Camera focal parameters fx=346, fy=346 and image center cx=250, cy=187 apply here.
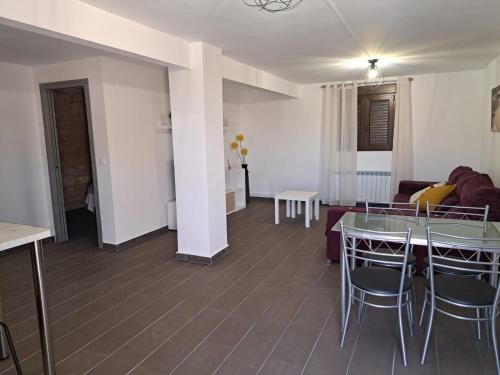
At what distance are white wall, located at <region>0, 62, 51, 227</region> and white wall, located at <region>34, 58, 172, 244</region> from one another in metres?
0.10

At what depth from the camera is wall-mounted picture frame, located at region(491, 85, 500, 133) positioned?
4.20 meters

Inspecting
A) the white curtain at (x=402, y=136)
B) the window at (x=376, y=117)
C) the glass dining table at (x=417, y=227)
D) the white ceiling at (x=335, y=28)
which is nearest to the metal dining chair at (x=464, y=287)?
the glass dining table at (x=417, y=227)

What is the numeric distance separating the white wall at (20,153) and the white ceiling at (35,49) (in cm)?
26

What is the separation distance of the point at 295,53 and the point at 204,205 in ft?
6.69

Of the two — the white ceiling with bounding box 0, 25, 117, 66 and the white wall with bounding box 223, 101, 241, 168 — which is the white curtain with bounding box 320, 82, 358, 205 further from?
the white ceiling with bounding box 0, 25, 117, 66

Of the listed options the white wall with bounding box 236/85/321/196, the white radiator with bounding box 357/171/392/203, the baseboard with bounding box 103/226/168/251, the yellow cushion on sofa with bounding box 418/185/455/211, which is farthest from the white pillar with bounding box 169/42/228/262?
the white radiator with bounding box 357/171/392/203

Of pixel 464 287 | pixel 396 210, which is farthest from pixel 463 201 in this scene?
pixel 464 287

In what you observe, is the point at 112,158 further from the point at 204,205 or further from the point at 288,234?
the point at 288,234

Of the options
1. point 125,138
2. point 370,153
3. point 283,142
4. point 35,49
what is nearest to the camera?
point 35,49

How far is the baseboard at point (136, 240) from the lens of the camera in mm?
4250

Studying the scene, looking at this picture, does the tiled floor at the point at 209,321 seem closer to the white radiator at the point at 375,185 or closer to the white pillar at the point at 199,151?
the white pillar at the point at 199,151

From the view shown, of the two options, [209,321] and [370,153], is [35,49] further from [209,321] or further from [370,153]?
[370,153]

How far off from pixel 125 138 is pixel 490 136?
489cm

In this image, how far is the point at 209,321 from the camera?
261cm
